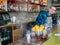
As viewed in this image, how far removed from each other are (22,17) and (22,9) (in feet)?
0.84

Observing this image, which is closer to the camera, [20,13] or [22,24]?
[22,24]

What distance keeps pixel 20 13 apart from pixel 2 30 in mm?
1301

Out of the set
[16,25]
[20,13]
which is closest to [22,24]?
[16,25]

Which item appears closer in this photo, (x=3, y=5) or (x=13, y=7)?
(x=3, y=5)

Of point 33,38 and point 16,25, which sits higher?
point 33,38

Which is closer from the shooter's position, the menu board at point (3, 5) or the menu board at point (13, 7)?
the menu board at point (3, 5)

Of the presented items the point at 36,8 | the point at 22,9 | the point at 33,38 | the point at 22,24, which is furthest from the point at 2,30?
the point at 36,8

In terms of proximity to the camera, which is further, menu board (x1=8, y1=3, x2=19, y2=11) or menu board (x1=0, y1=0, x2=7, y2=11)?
menu board (x1=8, y1=3, x2=19, y2=11)

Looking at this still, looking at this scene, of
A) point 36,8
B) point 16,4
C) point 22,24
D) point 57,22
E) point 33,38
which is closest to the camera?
point 33,38

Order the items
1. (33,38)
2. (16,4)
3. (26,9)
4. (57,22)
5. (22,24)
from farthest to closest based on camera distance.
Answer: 1. (26,9)
2. (16,4)
3. (22,24)
4. (57,22)
5. (33,38)

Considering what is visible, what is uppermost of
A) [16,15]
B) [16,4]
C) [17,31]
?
[16,4]

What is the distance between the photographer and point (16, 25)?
12.9 ft

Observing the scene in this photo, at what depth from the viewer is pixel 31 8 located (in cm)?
517

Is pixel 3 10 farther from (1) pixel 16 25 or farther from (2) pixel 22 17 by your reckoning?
(2) pixel 22 17
